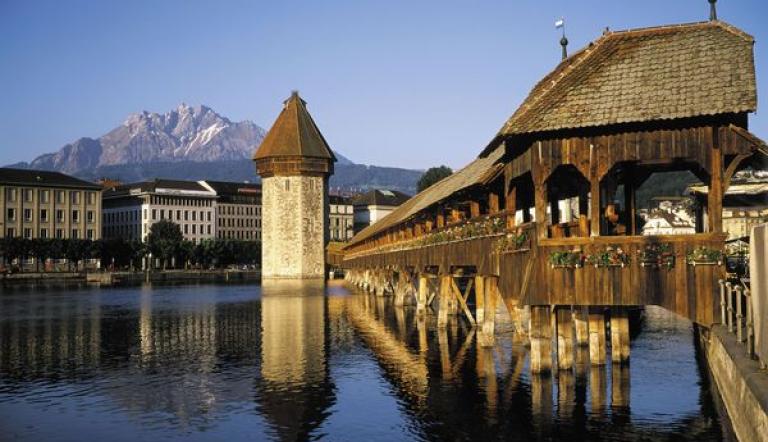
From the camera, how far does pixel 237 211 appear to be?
619 feet

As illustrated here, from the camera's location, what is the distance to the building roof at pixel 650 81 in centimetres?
1966

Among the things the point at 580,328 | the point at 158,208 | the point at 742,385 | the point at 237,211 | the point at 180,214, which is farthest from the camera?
the point at 237,211

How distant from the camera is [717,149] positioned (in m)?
19.4

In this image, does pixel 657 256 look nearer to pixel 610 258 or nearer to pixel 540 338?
pixel 610 258

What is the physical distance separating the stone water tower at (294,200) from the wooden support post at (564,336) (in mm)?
87862

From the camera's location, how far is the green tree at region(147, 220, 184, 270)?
147375 millimetres

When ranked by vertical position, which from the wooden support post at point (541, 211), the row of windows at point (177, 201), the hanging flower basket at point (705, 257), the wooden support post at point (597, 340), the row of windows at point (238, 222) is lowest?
the wooden support post at point (597, 340)

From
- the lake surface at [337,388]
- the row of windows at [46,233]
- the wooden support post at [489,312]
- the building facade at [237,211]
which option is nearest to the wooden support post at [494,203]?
the wooden support post at [489,312]

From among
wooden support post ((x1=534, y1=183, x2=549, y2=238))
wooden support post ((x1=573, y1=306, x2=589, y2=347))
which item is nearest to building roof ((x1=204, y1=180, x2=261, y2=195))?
wooden support post ((x1=573, y1=306, x2=589, y2=347))

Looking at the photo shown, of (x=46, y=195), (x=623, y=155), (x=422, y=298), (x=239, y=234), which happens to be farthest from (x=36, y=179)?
(x=623, y=155)

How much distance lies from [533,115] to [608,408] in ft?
21.0

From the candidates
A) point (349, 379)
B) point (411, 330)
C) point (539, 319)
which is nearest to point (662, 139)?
point (539, 319)

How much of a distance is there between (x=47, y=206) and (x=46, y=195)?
1.64 meters

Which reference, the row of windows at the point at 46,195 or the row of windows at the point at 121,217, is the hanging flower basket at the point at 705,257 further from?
the row of windows at the point at 121,217
